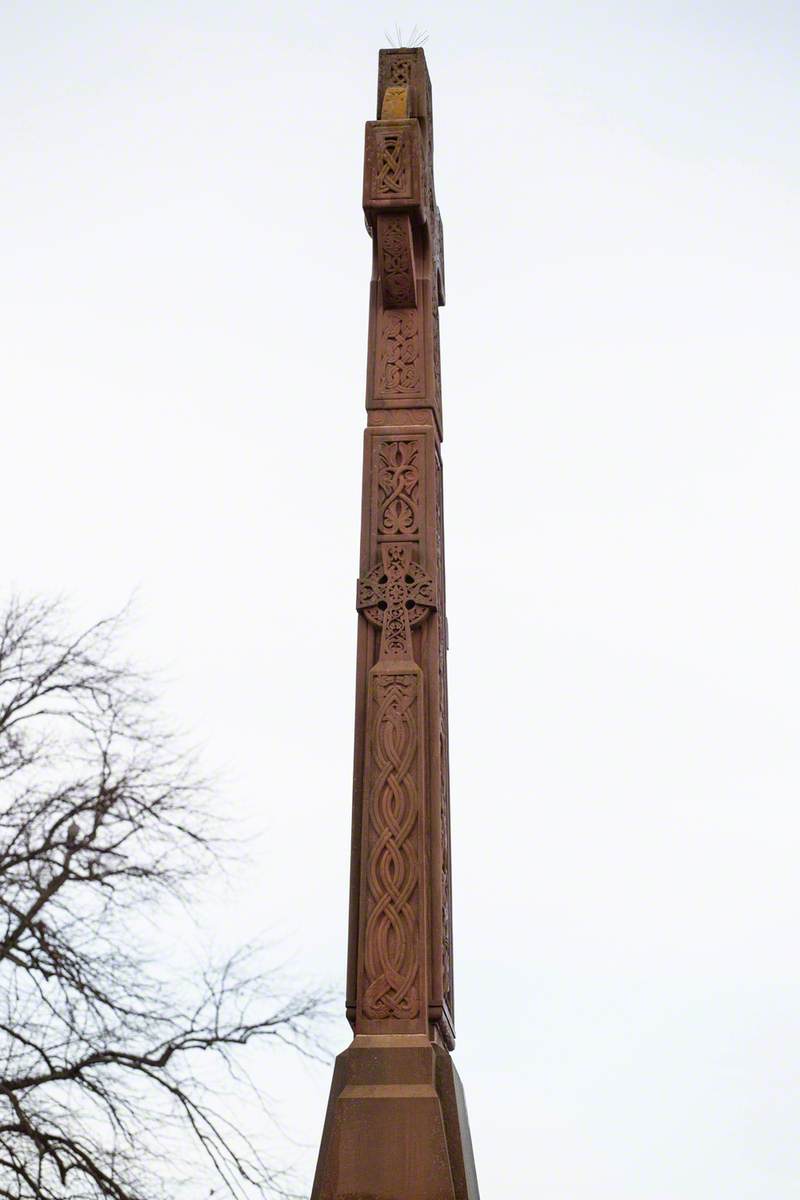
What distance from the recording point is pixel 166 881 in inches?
462

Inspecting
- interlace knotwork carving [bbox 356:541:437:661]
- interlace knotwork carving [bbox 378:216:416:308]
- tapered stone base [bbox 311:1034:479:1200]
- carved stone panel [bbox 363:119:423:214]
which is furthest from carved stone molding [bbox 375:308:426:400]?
tapered stone base [bbox 311:1034:479:1200]

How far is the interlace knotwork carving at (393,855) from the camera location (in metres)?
6.31

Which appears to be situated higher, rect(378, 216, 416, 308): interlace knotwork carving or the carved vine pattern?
rect(378, 216, 416, 308): interlace knotwork carving

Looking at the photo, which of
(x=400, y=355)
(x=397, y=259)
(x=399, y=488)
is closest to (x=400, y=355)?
(x=400, y=355)

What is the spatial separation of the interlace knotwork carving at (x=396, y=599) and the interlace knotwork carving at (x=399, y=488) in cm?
16

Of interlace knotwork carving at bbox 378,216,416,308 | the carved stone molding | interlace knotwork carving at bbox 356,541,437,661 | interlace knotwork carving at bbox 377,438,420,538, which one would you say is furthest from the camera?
interlace knotwork carving at bbox 378,216,416,308

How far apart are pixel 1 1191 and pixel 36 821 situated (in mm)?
2784

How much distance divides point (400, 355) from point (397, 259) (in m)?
0.53

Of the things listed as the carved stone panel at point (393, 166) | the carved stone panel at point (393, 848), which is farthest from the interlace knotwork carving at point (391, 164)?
the carved stone panel at point (393, 848)

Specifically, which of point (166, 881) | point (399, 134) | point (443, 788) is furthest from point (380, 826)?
point (166, 881)

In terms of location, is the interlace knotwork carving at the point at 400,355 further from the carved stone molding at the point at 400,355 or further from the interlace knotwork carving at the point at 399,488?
the interlace knotwork carving at the point at 399,488

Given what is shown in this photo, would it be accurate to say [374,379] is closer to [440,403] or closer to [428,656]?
[440,403]

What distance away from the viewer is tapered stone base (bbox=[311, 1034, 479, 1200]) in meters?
5.77

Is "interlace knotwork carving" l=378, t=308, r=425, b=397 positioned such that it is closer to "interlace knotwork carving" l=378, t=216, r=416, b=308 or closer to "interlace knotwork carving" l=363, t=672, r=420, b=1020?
"interlace knotwork carving" l=378, t=216, r=416, b=308
